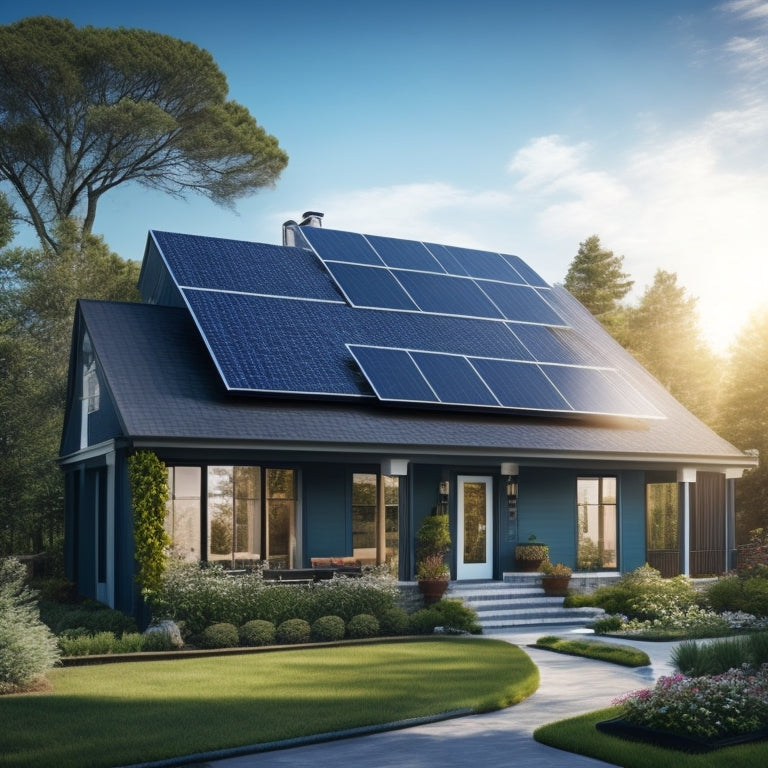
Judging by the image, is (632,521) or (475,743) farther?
(632,521)

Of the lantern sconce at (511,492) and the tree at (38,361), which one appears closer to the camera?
the lantern sconce at (511,492)

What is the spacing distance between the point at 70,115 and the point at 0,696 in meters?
28.0

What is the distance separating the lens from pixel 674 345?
5428 centimetres

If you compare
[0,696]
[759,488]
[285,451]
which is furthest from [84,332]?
[759,488]

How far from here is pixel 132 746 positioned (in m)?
8.55

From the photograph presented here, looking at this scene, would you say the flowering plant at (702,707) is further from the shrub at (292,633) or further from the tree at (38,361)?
the tree at (38,361)

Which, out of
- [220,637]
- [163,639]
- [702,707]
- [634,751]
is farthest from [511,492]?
[634,751]

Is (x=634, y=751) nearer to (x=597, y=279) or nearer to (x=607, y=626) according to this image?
(x=607, y=626)

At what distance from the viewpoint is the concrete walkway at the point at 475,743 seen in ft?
27.1

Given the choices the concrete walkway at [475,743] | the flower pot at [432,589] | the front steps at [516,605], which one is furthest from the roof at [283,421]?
the concrete walkway at [475,743]

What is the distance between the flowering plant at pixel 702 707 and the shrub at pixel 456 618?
757 cm

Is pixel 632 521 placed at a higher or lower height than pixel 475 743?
higher

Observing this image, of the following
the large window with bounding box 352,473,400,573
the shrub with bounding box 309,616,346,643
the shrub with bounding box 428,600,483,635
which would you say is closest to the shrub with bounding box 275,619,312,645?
the shrub with bounding box 309,616,346,643

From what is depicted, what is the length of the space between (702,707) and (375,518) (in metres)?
11.5
